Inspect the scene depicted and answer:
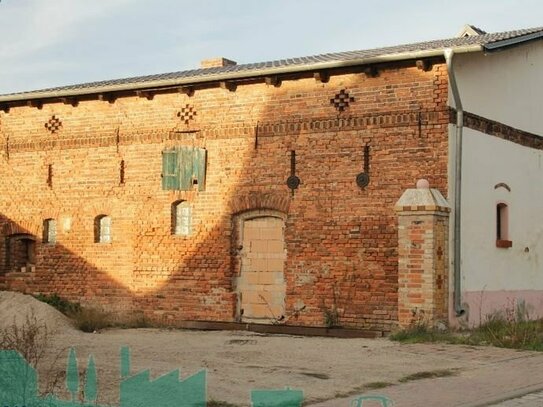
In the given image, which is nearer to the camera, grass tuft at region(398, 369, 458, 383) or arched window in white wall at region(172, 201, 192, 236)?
grass tuft at region(398, 369, 458, 383)

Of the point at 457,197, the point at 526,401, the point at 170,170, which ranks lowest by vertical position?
the point at 526,401

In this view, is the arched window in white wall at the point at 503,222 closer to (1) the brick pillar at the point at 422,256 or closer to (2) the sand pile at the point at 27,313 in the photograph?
(1) the brick pillar at the point at 422,256

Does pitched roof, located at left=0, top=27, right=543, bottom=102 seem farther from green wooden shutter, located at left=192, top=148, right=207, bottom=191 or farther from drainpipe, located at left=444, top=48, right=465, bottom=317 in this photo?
green wooden shutter, located at left=192, top=148, right=207, bottom=191

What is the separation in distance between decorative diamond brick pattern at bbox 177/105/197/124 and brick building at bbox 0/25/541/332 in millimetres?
27

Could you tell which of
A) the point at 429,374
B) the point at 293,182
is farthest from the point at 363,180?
the point at 429,374

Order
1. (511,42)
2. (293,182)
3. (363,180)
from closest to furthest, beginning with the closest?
(363,180) → (511,42) → (293,182)

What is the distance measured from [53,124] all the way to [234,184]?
15.9 ft

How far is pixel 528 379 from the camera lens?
408 inches

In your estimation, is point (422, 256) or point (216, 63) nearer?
point (422, 256)

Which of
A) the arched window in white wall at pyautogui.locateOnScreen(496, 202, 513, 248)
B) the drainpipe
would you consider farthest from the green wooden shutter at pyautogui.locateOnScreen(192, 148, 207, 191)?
the arched window in white wall at pyautogui.locateOnScreen(496, 202, 513, 248)

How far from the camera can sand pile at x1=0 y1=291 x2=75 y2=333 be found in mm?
15352

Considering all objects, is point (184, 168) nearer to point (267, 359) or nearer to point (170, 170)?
point (170, 170)

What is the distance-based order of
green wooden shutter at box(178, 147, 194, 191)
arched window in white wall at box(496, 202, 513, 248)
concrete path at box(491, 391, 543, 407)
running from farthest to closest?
green wooden shutter at box(178, 147, 194, 191), arched window in white wall at box(496, 202, 513, 248), concrete path at box(491, 391, 543, 407)

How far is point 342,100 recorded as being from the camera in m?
15.5
